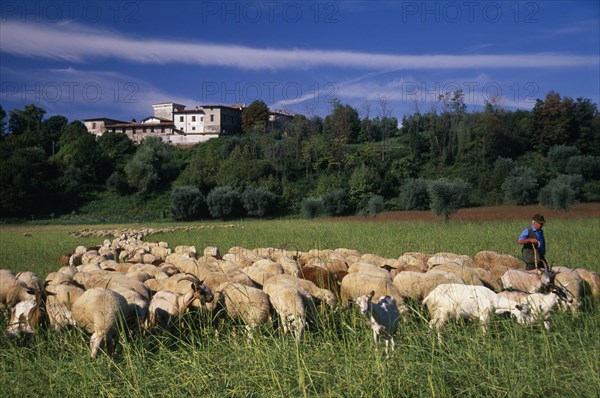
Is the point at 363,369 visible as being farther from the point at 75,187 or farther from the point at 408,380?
the point at 75,187

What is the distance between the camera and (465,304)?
7477 mm

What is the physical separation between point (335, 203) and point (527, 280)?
45808 millimetres

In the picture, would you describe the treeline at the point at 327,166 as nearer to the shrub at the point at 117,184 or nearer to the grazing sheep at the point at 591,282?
the shrub at the point at 117,184

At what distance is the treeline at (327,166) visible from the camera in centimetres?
5672

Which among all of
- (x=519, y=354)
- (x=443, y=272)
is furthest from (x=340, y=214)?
(x=519, y=354)

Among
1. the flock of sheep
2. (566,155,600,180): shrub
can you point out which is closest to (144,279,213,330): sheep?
the flock of sheep

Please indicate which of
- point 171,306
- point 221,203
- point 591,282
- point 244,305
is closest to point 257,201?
point 221,203

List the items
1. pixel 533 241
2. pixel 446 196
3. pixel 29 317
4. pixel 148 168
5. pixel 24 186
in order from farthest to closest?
pixel 148 168, pixel 24 186, pixel 446 196, pixel 533 241, pixel 29 317

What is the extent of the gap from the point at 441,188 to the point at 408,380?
1262 inches

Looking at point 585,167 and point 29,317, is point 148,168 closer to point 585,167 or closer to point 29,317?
point 585,167

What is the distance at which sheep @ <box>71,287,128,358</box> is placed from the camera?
696 cm

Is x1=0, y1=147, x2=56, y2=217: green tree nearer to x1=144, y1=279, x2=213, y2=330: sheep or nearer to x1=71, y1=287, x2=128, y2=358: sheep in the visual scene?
x1=144, y1=279, x2=213, y2=330: sheep

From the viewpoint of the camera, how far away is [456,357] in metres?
5.31

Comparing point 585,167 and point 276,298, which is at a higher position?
point 585,167
